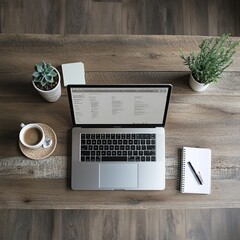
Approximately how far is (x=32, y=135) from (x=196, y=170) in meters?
0.59

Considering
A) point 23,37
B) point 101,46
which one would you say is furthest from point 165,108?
point 23,37

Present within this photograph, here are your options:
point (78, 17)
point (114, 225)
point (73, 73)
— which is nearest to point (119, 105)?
point (73, 73)

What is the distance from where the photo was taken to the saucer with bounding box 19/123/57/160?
120 cm

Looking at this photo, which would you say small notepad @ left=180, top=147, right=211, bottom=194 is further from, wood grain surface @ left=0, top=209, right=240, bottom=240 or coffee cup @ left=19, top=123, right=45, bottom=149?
Result: wood grain surface @ left=0, top=209, right=240, bottom=240

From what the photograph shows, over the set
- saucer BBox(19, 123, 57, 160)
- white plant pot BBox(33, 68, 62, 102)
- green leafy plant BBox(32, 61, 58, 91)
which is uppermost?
green leafy plant BBox(32, 61, 58, 91)

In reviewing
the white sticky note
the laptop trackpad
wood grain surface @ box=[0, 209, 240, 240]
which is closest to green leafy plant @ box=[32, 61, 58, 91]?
the white sticky note

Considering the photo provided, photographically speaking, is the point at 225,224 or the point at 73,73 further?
the point at 225,224

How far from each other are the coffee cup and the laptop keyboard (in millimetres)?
148

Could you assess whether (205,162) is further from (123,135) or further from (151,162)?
(123,135)

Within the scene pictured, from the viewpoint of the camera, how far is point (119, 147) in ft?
3.93

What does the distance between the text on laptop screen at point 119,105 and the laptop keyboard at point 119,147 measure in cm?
5

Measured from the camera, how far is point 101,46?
1.32m

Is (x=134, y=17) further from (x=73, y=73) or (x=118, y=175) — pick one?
(x=118, y=175)

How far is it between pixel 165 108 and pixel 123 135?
0.19 metres
